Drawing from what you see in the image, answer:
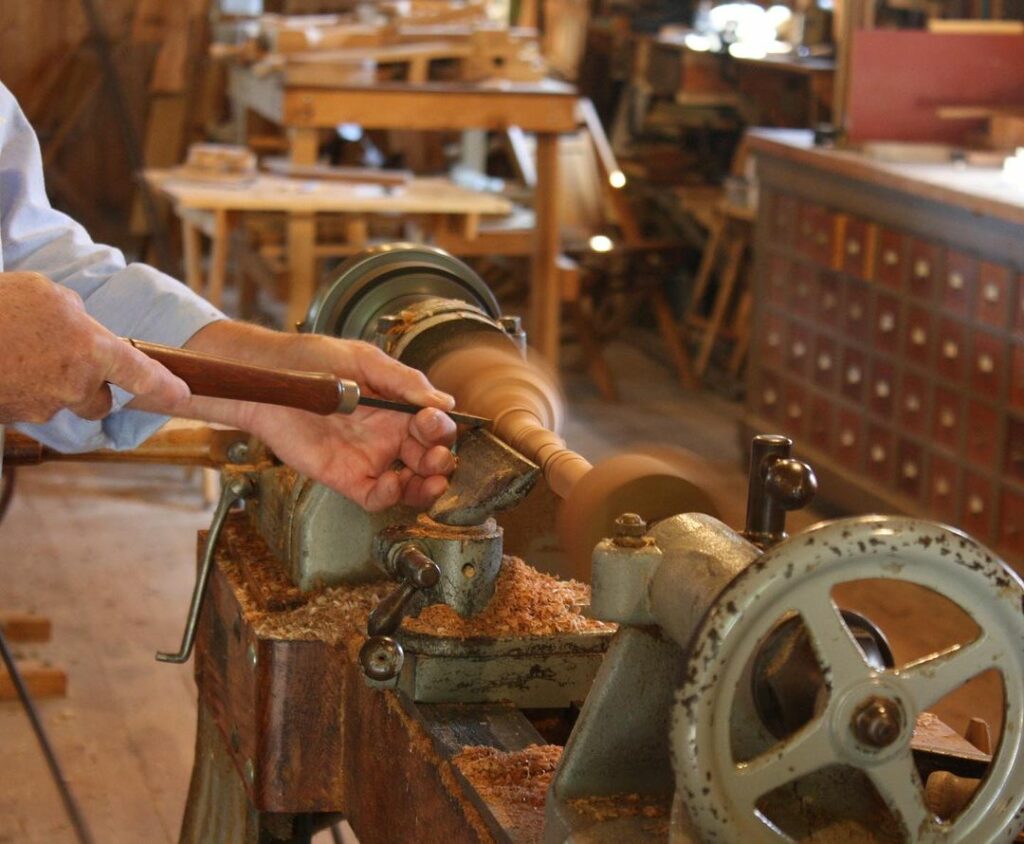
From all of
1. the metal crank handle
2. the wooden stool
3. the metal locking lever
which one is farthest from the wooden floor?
the metal locking lever

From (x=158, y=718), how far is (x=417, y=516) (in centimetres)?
181

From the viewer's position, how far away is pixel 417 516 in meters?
1.35

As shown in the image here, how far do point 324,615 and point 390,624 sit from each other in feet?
0.61

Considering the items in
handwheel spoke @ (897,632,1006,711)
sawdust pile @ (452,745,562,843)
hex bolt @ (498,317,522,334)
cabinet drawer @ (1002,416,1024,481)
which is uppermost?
hex bolt @ (498,317,522,334)

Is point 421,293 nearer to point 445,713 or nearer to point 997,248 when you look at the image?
point 445,713

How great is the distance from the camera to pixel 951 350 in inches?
139

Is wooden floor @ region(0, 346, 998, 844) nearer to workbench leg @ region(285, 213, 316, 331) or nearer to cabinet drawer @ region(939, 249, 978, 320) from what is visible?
workbench leg @ region(285, 213, 316, 331)

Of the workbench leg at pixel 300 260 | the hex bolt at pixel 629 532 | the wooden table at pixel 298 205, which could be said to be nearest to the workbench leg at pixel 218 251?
the wooden table at pixel 298 205

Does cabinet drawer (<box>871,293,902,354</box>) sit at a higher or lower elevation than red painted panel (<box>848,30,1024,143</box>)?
lower

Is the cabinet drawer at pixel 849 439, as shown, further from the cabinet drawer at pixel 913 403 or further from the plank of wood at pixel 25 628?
the plank of wood at pixel 25 628

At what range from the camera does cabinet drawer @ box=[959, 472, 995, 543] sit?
3.42 meters

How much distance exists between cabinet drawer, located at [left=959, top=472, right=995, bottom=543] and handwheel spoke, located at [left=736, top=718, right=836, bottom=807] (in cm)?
271

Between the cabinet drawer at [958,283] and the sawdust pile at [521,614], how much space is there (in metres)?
2.40

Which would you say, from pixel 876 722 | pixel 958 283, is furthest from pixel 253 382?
pixel 958 283
